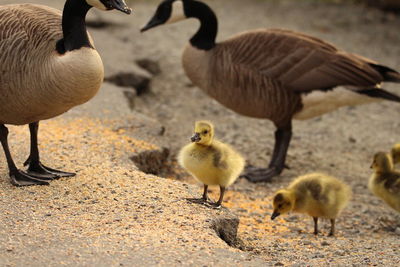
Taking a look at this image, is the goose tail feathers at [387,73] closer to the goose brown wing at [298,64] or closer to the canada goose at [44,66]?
the goose brown wing at [298,64]

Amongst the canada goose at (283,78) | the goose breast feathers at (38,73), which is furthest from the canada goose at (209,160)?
the canada goose at (283,78)

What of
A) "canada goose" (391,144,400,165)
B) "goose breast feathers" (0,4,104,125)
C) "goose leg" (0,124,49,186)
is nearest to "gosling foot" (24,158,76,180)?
"goose leg" (0,124,49,186)

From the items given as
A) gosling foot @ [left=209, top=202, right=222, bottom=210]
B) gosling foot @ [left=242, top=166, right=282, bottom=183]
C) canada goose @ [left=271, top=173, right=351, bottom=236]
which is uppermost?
canada goose @ [left=271, top=173, right=351, bottom=236]

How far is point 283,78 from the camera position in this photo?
19.9 feet

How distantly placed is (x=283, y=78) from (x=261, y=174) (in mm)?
992

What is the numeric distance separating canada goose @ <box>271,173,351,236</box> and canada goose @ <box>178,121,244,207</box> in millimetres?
530

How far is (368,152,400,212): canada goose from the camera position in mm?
5145

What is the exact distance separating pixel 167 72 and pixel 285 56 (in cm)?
311

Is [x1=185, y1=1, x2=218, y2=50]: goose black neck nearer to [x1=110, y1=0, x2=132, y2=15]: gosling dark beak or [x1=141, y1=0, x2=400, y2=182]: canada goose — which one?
[x1=141, y1=0, x2=400, y2=182]: canada goose

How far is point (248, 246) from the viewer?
4.35 meters

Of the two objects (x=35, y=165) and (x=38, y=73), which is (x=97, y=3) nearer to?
(x=38, y=73)

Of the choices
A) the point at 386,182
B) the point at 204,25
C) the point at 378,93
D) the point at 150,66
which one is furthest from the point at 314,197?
the point at 150,66

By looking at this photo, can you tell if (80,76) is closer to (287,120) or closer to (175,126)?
(287,120)

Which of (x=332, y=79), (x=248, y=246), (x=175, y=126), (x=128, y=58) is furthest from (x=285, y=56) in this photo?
(x=128, y=58)
